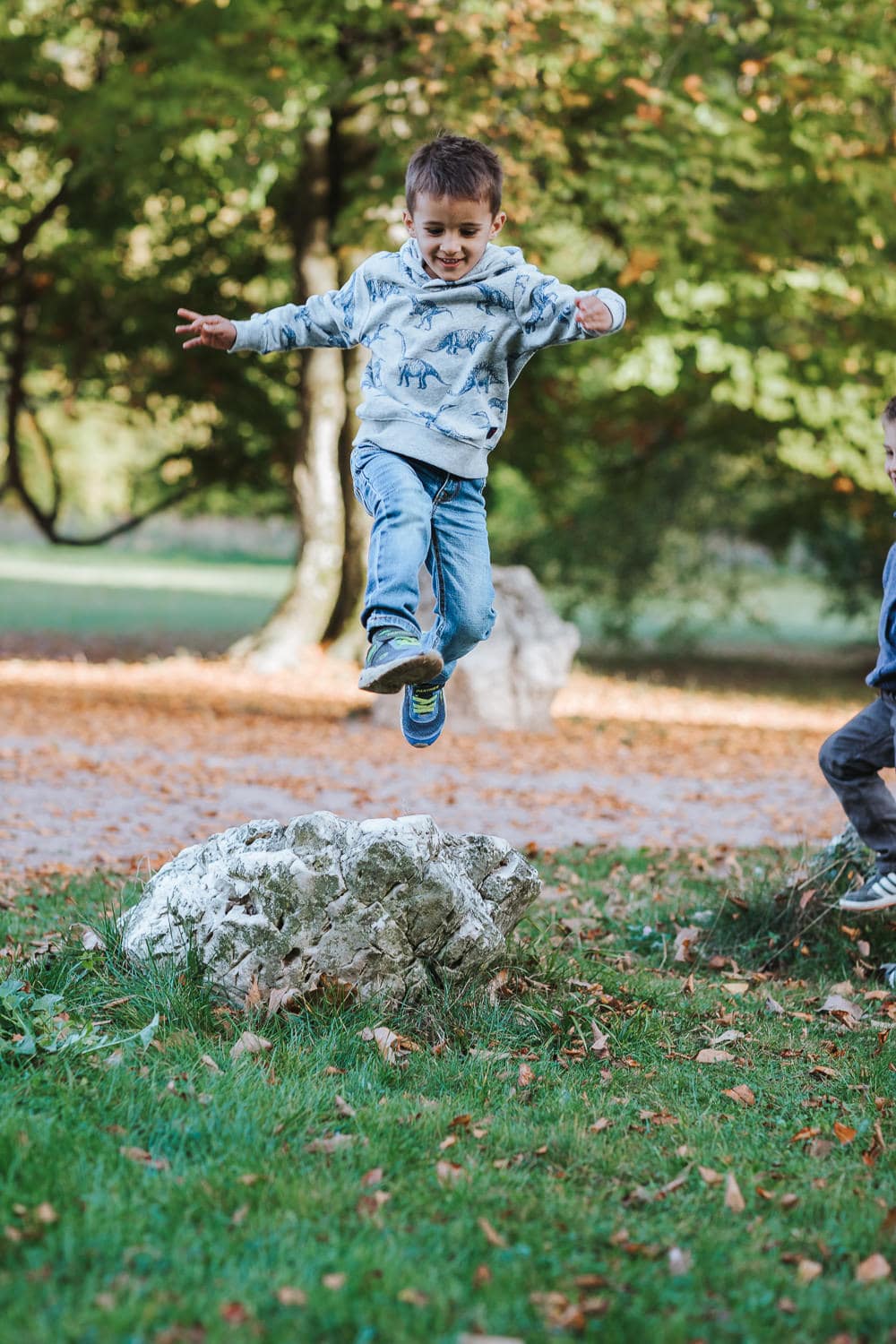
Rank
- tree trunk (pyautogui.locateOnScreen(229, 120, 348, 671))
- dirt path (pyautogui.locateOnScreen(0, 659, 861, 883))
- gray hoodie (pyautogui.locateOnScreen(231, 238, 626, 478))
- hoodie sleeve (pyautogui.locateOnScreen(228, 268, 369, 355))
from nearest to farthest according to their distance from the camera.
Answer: gray hoodie (pyautogui.locateOnScreen(231, 238, 626, 478)), hoodie sleeve (pyautogui.locateOnScreen(228, 268, 369, 355)), dirt path (pyautogui.locateOnScreen(0, 659, 861, 883)), tree trunk (pyautogui.locateOnScreen(229, 120, 348, 671))

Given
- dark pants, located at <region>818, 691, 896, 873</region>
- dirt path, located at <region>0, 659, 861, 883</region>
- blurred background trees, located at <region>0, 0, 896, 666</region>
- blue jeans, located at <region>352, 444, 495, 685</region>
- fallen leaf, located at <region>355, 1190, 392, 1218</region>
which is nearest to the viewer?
fallen leaf, located at <region>355, 1190, 392, 1218</region>

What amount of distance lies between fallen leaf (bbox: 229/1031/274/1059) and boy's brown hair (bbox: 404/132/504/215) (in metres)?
2.74

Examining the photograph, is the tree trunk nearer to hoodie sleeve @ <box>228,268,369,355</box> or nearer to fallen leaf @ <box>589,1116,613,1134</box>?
hoodie sleeve @ <box>228,268,369,355</box>

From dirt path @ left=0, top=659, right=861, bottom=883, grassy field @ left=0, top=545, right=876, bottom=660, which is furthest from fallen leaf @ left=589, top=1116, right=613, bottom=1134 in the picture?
grassy field @ left=0, top=545, right=876, bottom=660

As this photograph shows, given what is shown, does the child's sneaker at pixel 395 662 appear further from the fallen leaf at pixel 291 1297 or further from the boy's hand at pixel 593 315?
the fallen leaf at pixel 291 1297

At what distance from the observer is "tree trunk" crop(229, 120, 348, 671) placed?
1606 cm

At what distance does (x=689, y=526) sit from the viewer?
19875mm

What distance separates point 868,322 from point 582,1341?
14566 mm

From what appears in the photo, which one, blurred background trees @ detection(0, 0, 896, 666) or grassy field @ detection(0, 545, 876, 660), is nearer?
blurred background trees @ detection(0, 0, 896, 666)

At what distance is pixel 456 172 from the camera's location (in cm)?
452

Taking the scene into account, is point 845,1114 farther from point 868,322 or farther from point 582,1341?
point 868,322

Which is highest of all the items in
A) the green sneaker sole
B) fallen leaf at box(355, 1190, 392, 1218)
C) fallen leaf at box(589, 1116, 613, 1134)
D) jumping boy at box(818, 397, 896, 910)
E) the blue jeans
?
the blue jeans

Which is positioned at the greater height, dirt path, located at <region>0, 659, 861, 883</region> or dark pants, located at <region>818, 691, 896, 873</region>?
dark pants, located at <region>818, 691, 896, 873</region>

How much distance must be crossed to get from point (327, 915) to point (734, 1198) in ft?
5.39
